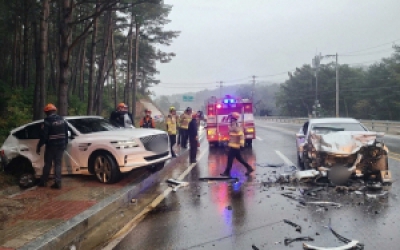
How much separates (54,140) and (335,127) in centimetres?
743

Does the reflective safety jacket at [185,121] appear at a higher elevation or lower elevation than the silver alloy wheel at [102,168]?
higher

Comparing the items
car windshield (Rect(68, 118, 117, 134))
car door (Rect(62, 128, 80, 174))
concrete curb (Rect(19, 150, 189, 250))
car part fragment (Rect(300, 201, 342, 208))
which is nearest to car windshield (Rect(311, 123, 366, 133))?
car part fragment (Rect(300, 201, 342, 208))

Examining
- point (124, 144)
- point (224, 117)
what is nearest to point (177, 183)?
point (124, 144)

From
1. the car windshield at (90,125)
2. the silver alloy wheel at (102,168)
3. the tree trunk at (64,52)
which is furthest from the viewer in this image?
the tree trunk at (64,52)

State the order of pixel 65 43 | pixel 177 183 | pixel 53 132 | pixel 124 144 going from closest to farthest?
pixel 53 132
pixel 124 144
pixel 177 183
pixel 65 43

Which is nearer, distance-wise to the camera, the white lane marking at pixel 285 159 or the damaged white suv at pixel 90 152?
the damaged white suv at pixel 90 152

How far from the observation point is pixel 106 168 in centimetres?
831

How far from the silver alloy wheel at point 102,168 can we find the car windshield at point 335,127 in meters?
5.83

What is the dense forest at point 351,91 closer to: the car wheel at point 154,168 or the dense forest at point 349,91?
the dense forest at point 349,91

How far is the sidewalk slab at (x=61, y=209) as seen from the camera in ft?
16.1

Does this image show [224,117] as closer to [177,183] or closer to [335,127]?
[335,127]

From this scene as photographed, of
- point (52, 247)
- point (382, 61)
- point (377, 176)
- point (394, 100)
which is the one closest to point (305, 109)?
point (382, 61)

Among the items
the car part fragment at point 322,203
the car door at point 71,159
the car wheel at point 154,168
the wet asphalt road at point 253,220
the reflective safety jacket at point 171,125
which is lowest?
the wet asphalt road at point 253,220

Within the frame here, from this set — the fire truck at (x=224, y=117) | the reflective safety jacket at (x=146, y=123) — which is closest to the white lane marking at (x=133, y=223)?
the reflective safety jacket at (x=146, y=123)
